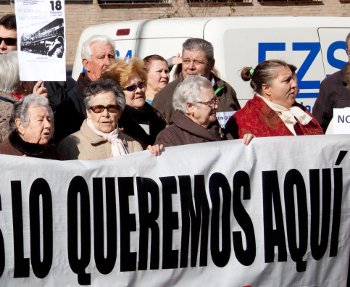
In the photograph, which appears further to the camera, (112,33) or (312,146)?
(112,33)

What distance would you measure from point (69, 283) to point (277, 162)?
153cm

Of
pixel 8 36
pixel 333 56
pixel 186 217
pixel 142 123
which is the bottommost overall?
pixel 186 217

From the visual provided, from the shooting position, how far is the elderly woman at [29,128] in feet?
21.4

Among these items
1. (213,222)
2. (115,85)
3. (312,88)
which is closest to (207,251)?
(213,222)

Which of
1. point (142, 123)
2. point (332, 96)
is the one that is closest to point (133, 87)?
point (142, 123)

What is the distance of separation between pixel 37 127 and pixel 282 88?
1.92m

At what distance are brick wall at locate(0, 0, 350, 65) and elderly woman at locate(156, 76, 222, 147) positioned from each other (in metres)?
17.8

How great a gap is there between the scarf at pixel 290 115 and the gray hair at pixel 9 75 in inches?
65.0

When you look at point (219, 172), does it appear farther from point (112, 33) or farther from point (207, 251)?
point (112, 33)

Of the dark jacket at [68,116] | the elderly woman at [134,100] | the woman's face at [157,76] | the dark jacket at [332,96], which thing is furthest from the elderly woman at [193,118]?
the woman's face at [157,76]

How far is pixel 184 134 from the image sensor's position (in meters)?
7.14

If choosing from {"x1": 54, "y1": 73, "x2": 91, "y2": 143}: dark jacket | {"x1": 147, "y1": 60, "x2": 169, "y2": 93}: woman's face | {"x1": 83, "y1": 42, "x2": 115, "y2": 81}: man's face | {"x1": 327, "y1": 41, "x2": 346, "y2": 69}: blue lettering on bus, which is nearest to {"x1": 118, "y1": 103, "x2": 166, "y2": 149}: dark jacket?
{"x1": 54, "y1": 73, "x2": 91, "y2": 143}: dark jacket

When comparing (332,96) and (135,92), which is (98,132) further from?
(332,96)

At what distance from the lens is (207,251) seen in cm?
679
